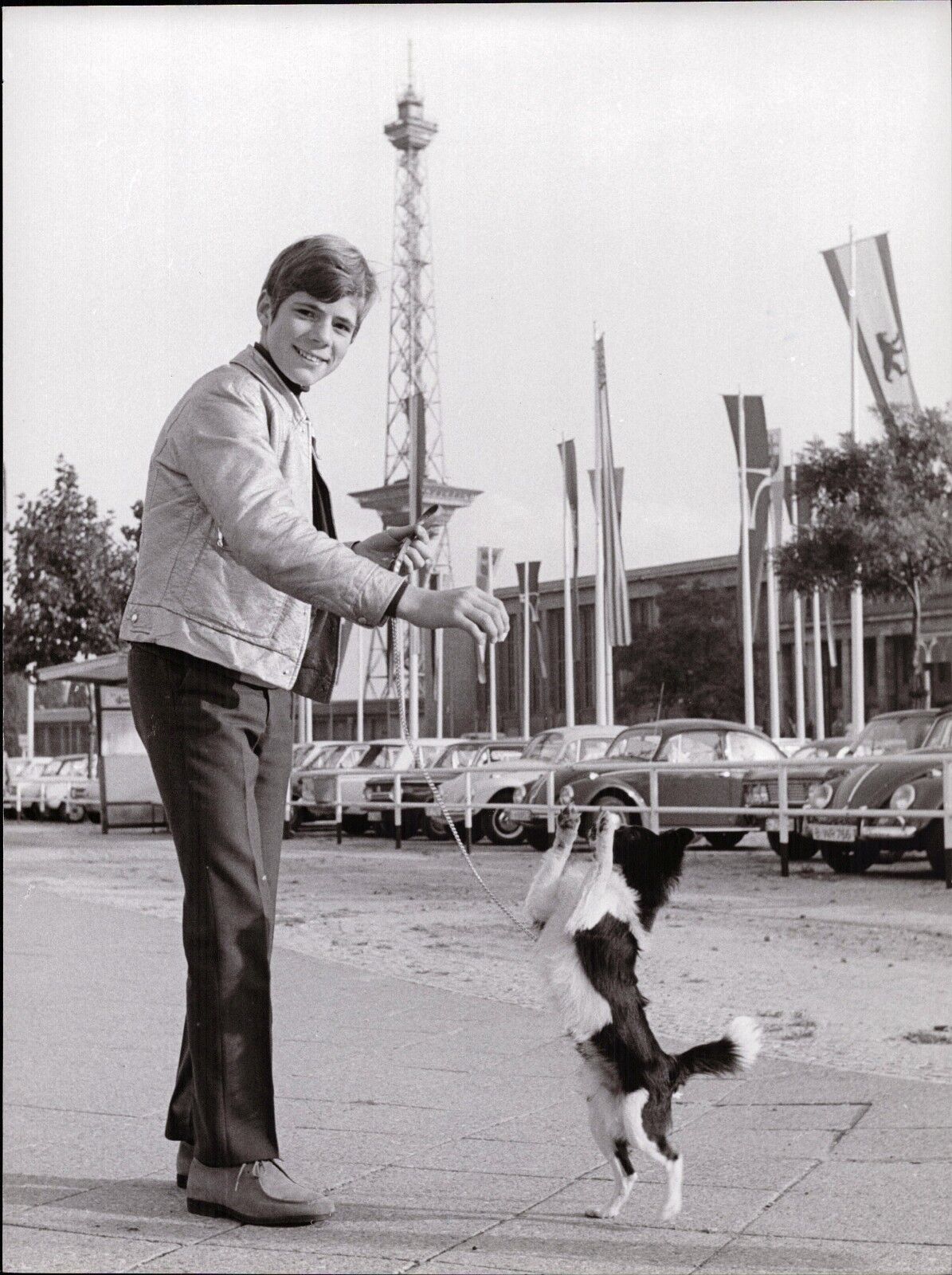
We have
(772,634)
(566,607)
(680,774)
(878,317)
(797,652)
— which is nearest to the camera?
(566,607)

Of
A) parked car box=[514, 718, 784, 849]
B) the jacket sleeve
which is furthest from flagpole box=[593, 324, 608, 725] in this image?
the jacket sleeve

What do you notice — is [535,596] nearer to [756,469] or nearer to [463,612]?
[463,612]

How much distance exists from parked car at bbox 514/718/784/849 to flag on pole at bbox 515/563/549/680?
3.89 m

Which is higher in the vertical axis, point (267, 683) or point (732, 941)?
point (267, 683)

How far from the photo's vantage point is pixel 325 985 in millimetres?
7215

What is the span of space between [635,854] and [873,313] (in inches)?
613

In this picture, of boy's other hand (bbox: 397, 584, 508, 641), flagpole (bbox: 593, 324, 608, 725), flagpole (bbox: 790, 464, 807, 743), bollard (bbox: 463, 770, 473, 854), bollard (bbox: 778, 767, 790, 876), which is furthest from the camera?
flagpole (bbox: 790, 464, 807, 743)

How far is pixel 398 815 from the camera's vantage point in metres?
18.0

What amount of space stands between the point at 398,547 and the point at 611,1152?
1.32 meters

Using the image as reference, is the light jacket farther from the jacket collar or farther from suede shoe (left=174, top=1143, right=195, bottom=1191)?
suede shoe (left=174, top=1143, right=195, bottom=1191)

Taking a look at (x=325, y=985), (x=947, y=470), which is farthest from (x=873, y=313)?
(x=325, y=985)

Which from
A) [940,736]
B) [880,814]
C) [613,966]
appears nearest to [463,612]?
[613,966]

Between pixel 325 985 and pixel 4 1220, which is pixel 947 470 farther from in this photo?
pixel 4 1220

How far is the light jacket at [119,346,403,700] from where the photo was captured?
297 centimetres
